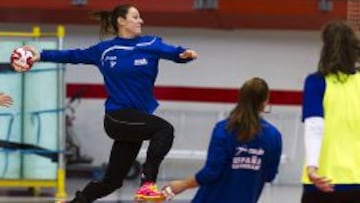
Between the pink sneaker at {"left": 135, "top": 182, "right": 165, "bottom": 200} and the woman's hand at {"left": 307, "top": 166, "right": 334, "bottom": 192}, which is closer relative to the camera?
the woman's hand at {"left": 307, "top": 166, "right": 334, "bottom": 192}

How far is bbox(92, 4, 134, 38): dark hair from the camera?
24.5 feet

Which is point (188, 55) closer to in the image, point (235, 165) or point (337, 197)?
point (235, 165)

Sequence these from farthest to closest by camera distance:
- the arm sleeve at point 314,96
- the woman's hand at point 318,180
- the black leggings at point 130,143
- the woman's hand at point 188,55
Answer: the black leggings at point 130,143, the woman's hand at point 188,55, the arm sleeve at point 314,96, the woman's hand at point 318,180

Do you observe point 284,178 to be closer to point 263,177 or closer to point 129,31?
point 129,31

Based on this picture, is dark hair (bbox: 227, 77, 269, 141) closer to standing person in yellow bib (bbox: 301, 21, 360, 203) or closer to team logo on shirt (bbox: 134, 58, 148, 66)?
standing person in yellow bib (bbox: 301, 21, 360, 203)

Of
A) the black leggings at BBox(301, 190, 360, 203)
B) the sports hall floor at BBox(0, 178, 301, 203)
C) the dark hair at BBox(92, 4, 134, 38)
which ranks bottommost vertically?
the sports hall floor at BBox(0, 178, 301, 203)

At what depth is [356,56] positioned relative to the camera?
17.7 feet

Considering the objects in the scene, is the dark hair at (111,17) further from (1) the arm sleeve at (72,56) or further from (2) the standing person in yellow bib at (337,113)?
(2) the standing person in yellow bib at (337,113)

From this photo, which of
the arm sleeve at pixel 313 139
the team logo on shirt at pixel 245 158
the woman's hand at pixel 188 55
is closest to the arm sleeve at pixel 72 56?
the woman's hand at pixel 188 55

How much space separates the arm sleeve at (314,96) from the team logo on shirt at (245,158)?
1.21 ft

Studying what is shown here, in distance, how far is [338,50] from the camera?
534 cm

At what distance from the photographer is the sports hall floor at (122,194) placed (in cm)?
1213

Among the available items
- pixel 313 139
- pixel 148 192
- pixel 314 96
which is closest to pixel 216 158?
pixel 313 139

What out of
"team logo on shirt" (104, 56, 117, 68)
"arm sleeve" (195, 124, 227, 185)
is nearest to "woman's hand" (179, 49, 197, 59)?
"team logo on shirt" (104, 56, 117, 68)
